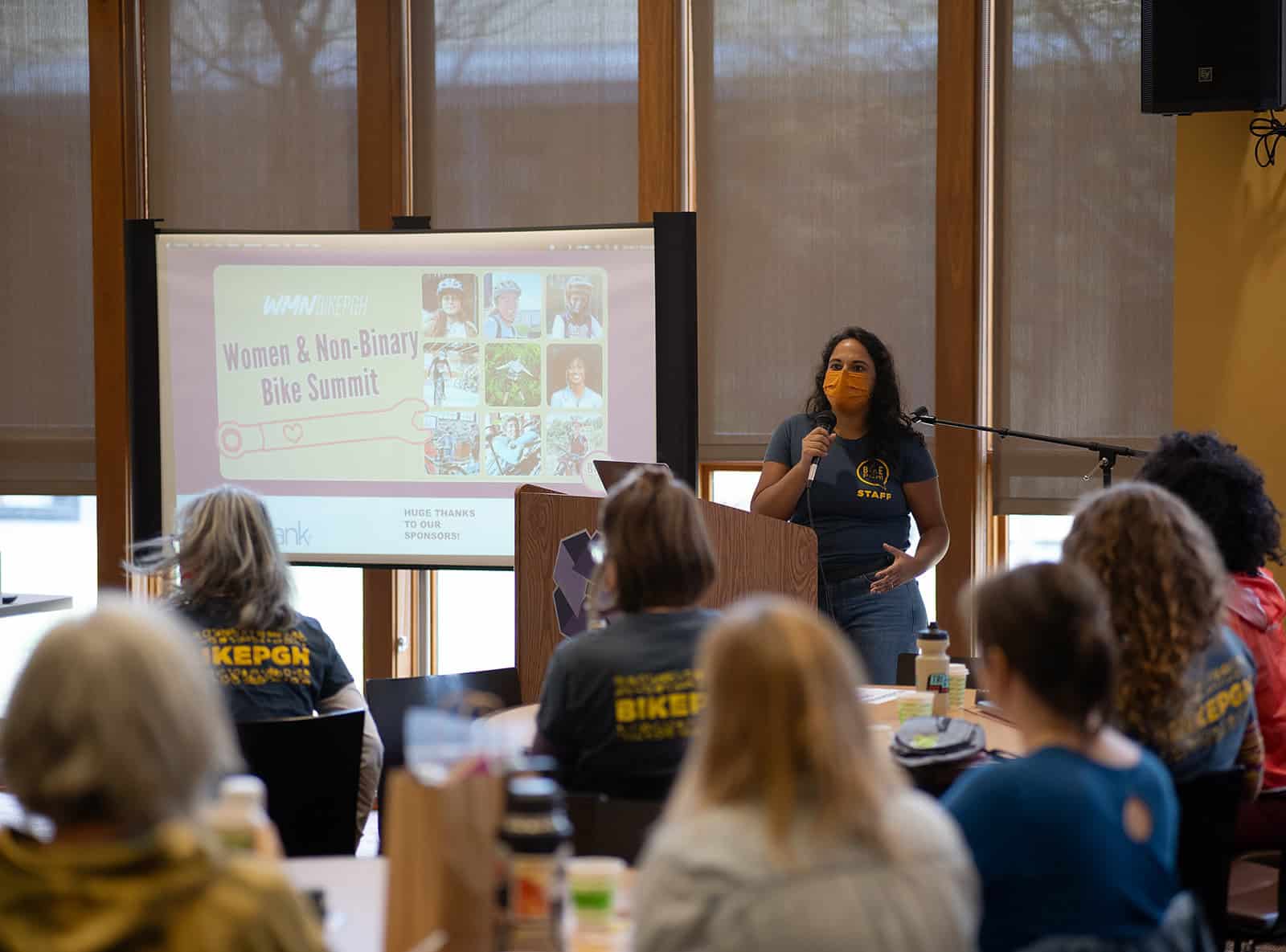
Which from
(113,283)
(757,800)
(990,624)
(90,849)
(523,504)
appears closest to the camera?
(90,849)

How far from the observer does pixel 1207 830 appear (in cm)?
212

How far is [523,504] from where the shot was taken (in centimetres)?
389

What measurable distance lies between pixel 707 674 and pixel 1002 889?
498mm

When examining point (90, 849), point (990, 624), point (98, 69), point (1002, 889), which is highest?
point (98, 69)

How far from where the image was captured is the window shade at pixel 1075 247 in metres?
5.15

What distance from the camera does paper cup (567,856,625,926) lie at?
5.33 ft

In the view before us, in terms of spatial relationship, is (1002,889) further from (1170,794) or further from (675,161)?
(675,161)

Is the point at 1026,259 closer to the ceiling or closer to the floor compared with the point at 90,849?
closer to the ceiling

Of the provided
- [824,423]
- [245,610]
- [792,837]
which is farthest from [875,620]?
[792,837]

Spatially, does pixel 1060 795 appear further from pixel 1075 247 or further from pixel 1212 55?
pixel 1075 247

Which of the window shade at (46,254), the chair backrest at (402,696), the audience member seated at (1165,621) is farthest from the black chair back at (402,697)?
the window shade at (46,254)

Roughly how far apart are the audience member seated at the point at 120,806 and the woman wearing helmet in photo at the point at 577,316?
12.9 ft

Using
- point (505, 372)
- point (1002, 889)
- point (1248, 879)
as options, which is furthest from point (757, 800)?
point (505, 372)

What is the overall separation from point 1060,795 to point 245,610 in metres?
1.91
